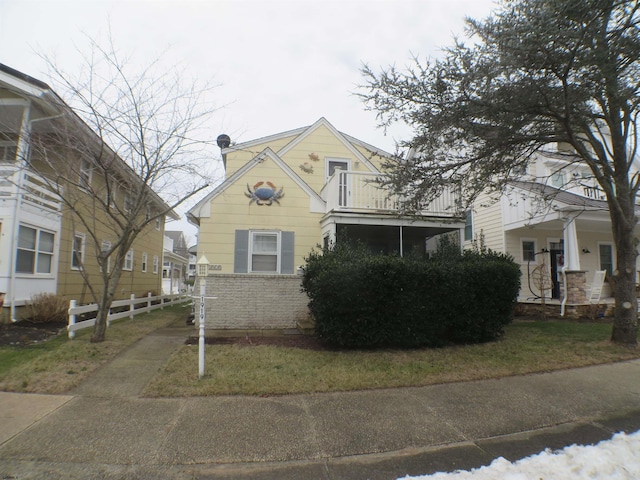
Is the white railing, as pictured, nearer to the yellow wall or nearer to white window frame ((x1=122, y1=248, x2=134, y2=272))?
the yellow wall

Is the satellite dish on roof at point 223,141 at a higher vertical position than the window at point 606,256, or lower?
higher

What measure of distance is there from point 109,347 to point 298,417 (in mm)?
5098

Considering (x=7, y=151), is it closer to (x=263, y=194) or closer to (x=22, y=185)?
(x=22, y=185)

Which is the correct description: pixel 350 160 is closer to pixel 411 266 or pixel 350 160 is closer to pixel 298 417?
pixel 411 266

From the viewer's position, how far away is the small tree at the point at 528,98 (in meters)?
5.31

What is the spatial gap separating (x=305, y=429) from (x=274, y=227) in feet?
23.8

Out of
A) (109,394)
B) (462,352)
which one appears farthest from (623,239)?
(109,394)

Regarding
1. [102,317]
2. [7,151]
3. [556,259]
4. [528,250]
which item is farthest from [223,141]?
[556,259]

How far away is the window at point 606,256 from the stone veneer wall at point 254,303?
Result: 42.9 ft

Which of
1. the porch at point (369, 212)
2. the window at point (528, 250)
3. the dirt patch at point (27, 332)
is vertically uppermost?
the porch at point (369, 212)

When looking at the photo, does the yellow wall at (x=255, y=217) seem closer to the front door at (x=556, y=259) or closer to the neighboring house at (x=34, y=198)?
the neighboring house at (x=34, y=198)

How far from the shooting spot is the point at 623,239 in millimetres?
7289

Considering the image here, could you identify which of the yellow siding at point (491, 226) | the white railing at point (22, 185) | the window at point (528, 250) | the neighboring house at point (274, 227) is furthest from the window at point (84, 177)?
the window at point (528, 250)

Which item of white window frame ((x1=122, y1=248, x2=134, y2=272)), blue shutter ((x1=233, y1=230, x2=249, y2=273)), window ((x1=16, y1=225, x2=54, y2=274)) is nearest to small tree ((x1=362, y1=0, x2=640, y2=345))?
blue shutter ((x1=233, y1=230, x2=249, y2=273))
